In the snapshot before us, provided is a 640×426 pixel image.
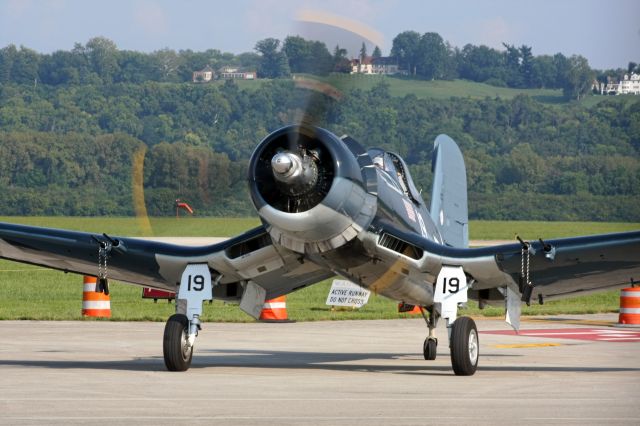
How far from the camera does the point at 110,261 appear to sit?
644 inches

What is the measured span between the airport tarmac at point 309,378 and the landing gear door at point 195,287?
818 mm

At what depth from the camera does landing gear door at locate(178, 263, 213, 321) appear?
1542 cm

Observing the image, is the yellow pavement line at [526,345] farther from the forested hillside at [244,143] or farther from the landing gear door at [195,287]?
the landing gear door at [195,287]

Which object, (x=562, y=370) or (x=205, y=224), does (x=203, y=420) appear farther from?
(x=205, y=224)

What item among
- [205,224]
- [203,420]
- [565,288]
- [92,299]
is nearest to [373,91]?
[205,224]

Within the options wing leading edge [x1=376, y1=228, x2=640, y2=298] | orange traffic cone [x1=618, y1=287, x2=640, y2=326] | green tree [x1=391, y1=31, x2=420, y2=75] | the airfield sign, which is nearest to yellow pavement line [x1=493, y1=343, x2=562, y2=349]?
the airfield sign

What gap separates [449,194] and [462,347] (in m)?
5.92

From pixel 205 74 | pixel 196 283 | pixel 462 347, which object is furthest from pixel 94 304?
pixel 205 74

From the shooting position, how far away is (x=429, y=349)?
1786 cm

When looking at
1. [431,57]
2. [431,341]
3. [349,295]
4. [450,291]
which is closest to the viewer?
[450,291]

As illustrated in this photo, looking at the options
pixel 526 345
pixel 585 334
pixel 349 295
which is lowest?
pixel 585 334

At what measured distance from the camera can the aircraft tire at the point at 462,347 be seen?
14984 mm

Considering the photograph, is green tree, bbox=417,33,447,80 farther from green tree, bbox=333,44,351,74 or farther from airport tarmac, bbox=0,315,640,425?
green tree, bbox=333,44,351,74

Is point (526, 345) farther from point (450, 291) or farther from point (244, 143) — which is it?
point (244, 143)
